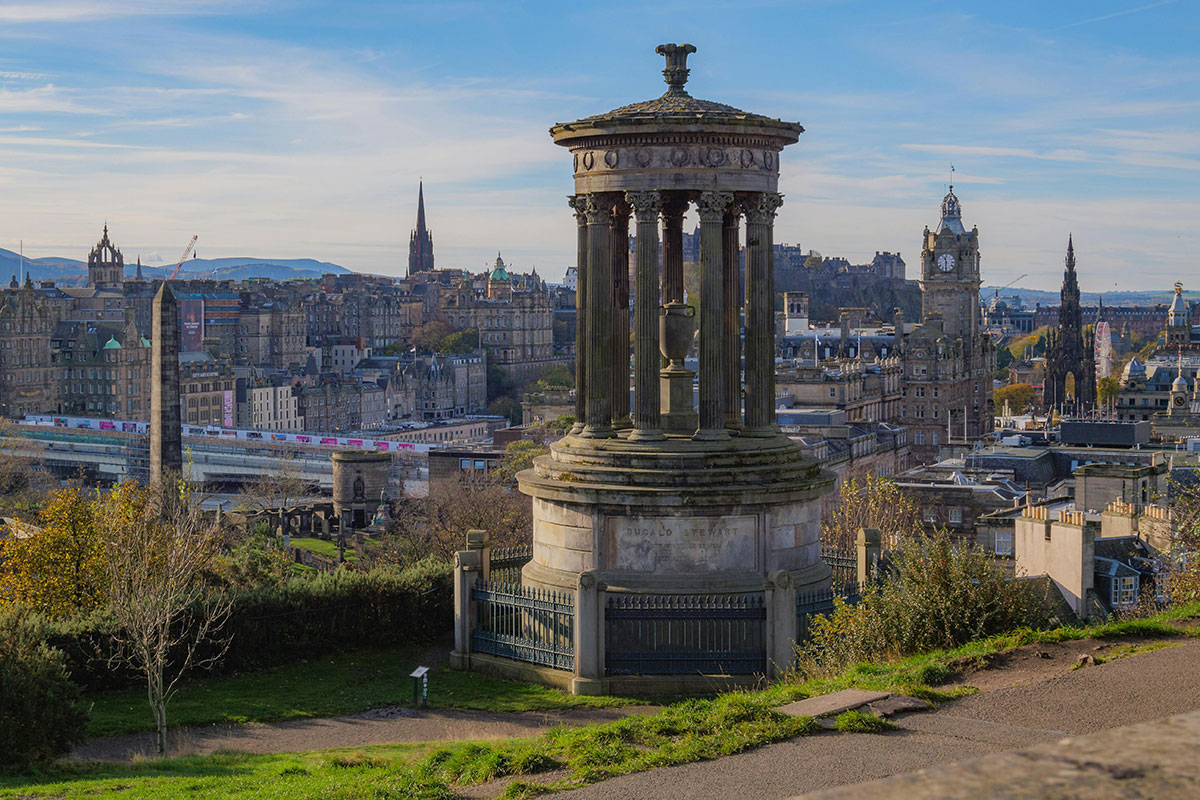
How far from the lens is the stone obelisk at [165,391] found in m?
58.8

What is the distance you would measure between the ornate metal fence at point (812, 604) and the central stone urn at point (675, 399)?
279 millimetres

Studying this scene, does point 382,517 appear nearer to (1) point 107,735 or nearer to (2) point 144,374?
(1) point 107,735

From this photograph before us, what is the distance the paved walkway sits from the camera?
34.8ft

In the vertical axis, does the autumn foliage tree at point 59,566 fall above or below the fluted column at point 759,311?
below

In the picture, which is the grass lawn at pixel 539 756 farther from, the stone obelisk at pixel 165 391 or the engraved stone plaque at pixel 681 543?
the stone obelisk at pixel 165 391

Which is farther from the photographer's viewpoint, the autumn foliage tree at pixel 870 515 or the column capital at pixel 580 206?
the autumn foliage tree at pixel 870 515

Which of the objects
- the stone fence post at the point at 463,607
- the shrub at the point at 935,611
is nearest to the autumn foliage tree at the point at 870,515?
the stone fence post at the point at 463,607

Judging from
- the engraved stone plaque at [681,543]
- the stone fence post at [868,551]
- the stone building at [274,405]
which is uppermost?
the engraved stone plaque at [681,543]

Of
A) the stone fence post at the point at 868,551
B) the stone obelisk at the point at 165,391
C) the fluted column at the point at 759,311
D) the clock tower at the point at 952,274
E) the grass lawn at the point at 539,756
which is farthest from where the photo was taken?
the clock tower at the point at 952,274

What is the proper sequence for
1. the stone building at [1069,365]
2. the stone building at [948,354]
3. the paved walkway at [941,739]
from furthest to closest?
the stone building at [1069,365] < the stone building at [948,354] < the paved walkway at [941,739]

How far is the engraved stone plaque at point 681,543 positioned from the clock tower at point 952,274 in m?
133

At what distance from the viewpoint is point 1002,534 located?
45.6 metres

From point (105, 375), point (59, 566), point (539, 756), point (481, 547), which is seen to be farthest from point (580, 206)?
point (105, 375)

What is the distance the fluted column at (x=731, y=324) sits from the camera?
21141 millimetres
